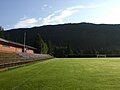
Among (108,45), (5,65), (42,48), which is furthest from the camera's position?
(108,45)

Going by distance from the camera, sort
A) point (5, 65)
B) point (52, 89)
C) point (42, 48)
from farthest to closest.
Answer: point (42, 48) < point (5, 65) < point (52, 89)

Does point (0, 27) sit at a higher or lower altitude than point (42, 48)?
higher

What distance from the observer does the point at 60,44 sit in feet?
654

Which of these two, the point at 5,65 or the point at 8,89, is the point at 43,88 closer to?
the point at 8,89

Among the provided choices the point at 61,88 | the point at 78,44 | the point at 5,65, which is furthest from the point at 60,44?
the point at 61,88

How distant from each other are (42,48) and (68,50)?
1183 inches

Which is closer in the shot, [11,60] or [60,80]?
[60,80]

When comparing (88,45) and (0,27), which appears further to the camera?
(88,45)

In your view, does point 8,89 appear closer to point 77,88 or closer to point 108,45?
point 77,88

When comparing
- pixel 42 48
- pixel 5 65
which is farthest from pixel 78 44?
pixel 5 65

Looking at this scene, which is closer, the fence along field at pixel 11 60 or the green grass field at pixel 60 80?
the green grass field at pixel 60 80

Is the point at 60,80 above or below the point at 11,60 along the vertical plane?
below

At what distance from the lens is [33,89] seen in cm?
1132

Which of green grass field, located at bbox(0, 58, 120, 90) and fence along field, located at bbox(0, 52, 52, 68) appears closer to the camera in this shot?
green grass field, located at bbox(0, 58, 120, 90)
